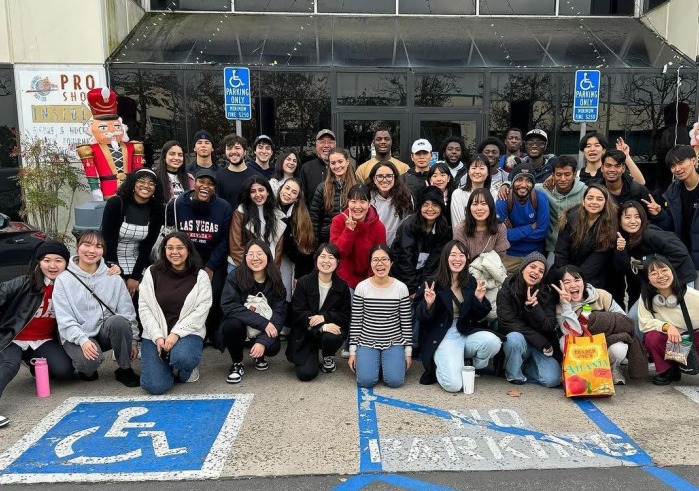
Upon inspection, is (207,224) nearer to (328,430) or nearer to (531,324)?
(328,430)

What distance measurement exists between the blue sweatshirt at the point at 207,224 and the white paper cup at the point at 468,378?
8.04ft

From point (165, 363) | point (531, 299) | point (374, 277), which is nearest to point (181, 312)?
point (165, 363)

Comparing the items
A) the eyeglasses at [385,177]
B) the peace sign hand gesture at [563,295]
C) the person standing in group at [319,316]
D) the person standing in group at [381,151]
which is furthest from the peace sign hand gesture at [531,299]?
the person standing in group at [381,151]

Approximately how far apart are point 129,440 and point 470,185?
370cm

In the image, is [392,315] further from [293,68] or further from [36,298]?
[293,68]

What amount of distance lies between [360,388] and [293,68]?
7.72m

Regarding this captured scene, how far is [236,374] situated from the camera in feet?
16.8

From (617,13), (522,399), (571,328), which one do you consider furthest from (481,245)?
(617,13)

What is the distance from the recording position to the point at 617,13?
43.9 ft

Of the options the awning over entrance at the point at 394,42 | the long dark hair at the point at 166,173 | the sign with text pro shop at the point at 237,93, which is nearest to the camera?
the long dark hair at the point at 166,173

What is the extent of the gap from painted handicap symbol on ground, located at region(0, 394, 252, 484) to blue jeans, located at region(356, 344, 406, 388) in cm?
95

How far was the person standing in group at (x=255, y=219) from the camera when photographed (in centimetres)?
561

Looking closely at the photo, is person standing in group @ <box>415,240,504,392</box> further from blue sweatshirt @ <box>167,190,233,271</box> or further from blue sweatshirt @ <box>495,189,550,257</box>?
blue sweatshirt @ <box>167,190,233,271</box>

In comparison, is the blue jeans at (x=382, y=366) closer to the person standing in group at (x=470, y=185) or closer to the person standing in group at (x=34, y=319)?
the person standing in group at (x=470, y=185)
